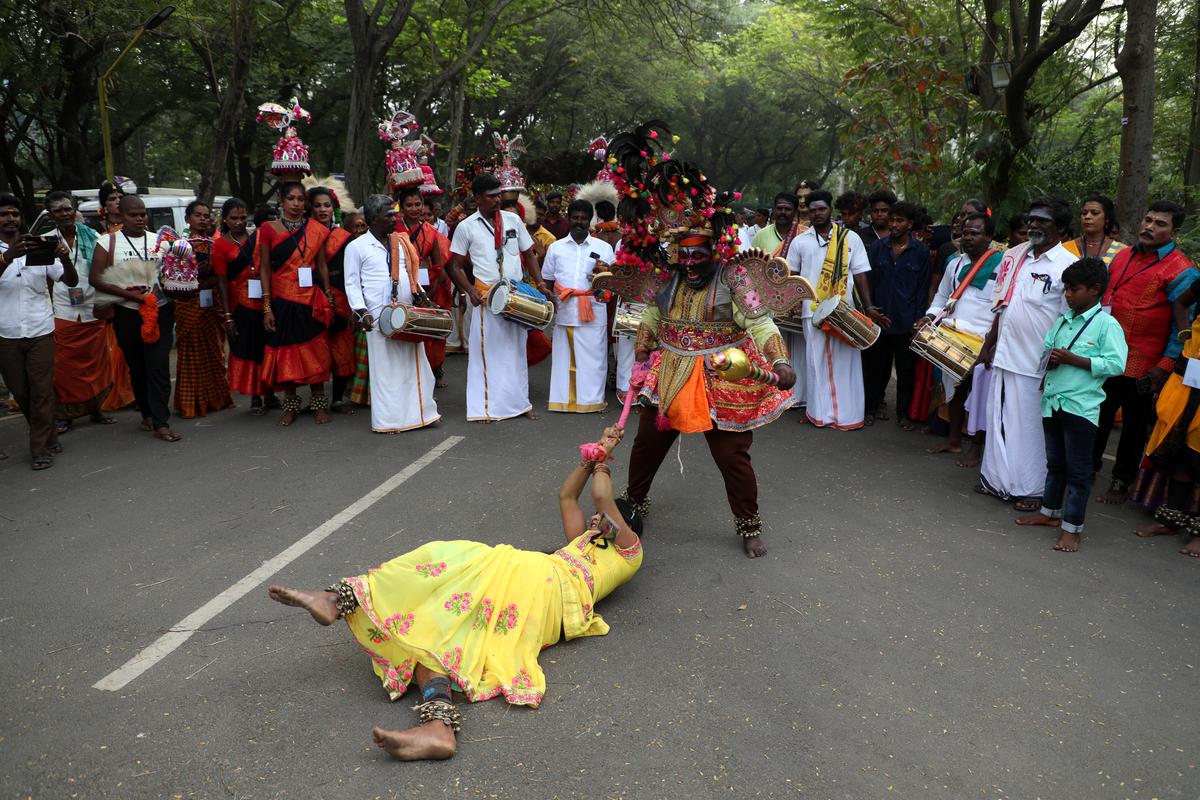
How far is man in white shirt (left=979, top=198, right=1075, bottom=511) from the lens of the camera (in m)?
5.77

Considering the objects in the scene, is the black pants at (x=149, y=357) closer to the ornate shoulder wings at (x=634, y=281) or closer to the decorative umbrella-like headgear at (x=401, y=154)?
the decorative umbrella-like headgear at (x=401, y=154)

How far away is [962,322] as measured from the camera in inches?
270

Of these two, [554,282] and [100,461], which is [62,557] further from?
[554,282]

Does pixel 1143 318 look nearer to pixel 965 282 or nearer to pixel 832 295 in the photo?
pixel 965 282

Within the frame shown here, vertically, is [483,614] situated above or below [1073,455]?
below

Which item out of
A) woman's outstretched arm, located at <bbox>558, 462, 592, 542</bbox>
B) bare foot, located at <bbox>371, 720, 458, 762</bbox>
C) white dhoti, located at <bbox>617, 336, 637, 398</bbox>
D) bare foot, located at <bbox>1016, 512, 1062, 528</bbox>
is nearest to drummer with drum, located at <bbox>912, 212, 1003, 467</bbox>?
bare foot, located at <bbox>1016, 512, 1062, 528</bbox>

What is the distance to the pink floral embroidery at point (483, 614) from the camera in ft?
11.6

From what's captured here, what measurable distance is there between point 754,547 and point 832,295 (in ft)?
12.0

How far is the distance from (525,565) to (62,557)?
299cm

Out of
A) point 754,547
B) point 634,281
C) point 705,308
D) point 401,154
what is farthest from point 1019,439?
point 401,154

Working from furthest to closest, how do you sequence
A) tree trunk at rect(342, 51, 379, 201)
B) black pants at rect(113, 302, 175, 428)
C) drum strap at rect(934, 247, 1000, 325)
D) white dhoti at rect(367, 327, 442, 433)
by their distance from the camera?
tree trunk at rect(342, 51, 379, 201), white dhoti at rect(367, 327, 442, 433), black pants at rect(113, 302, 175, 428), drum strap at rect(934, 247, 1000, 325)

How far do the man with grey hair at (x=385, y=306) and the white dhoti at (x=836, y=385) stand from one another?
138 inches

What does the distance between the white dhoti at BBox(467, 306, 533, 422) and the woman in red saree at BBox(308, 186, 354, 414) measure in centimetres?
120

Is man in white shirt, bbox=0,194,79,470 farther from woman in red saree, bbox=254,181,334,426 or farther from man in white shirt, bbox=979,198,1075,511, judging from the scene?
man in white shirt, bbox=979,198,1075,511
